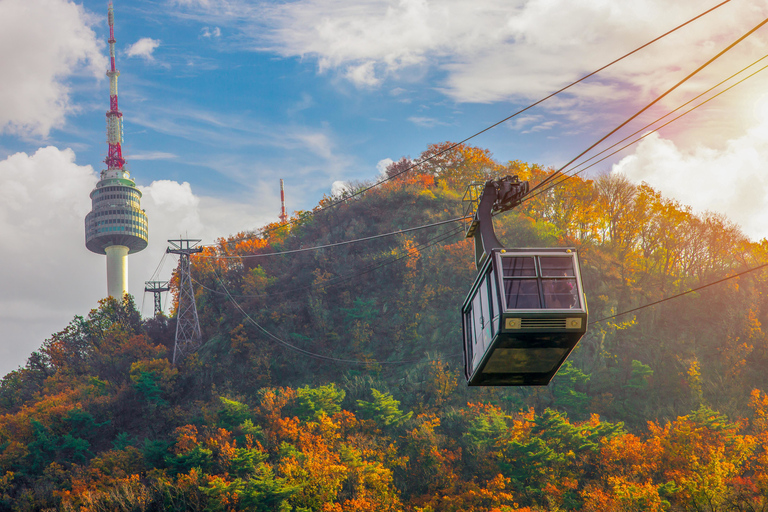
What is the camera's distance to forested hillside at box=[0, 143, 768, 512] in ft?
130

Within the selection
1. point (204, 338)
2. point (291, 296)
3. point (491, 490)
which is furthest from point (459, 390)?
point (204, 338)

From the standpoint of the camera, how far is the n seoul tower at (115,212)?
14062cm

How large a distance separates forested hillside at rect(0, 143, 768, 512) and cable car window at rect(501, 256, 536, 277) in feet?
81.1

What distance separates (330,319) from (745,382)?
1403 inches

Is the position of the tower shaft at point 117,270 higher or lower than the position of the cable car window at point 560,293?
higher

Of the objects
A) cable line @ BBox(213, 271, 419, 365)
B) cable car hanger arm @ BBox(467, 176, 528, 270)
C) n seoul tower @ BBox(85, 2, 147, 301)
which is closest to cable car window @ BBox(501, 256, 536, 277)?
cable car hanger arm @ BBox(467, 176, 528, 270)

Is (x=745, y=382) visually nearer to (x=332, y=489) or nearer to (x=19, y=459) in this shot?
(x=332, y=489)

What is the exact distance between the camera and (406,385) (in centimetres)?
5334

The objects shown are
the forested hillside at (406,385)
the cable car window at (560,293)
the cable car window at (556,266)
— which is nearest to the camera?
the cable car window at (560,293)

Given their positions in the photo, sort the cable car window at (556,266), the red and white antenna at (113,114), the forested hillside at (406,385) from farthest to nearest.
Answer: the red and white antenna at (113,114) → the forested hillside at (406,385) → the cable car window at (556,266)

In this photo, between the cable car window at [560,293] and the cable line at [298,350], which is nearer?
the cable car window at [560,293]

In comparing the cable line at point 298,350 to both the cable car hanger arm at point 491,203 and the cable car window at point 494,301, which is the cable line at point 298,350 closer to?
the cable car hanger arm at point 491,203

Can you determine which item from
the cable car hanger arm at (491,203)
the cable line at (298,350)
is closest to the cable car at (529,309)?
the cable car hanger arm at (491,203)

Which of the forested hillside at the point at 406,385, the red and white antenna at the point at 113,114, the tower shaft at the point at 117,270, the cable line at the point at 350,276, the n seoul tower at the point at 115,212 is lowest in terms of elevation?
the forested hillside at the point at 406,385
